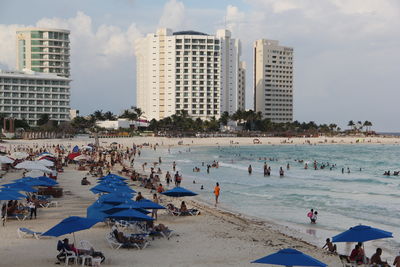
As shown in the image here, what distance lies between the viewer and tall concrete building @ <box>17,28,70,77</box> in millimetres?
140875

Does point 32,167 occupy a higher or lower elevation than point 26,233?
higher

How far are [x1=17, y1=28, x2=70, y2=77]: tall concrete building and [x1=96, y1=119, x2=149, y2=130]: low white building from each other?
1892 centimetres

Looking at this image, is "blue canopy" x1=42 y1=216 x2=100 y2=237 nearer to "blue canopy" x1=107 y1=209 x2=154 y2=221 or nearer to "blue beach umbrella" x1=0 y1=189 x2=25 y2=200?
"blue canopy" x1=107 y1=209 x2=154 y2=221

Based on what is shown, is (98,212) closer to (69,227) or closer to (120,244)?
(120,244)

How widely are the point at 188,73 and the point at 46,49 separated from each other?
138 feet

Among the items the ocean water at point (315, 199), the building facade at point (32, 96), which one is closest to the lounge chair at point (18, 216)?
the ocean water at point (315, 199)

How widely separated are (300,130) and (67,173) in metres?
141

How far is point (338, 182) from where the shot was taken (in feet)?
148

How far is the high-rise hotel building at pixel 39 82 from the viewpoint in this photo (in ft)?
400

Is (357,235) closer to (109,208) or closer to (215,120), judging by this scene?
(109,208)

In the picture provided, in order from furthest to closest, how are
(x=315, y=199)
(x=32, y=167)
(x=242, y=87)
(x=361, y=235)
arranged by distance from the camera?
(x=242, y=87) → (x=315, y=199) → (x=32, y=167) → (x=361, y=235)

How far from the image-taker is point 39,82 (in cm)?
12519

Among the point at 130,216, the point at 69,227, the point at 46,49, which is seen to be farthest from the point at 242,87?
the point at 69,227

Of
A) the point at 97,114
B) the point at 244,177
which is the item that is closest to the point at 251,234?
the point at 244,177
